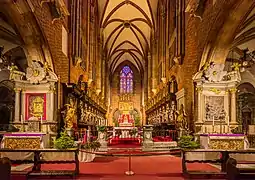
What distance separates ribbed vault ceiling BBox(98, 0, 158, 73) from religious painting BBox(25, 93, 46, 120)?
1760 cm

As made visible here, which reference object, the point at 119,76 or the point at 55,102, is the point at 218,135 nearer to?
the point at 55,102

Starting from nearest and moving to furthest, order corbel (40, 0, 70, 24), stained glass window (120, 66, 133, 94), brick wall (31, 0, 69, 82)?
brick wall (31, 0, 69, 82)
corbel (40, 0, 70, 24)
stained glass window (120, 66, 133, 94)

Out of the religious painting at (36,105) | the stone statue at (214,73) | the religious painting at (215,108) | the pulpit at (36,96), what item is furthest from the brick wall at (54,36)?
the religious painting at (215,108)

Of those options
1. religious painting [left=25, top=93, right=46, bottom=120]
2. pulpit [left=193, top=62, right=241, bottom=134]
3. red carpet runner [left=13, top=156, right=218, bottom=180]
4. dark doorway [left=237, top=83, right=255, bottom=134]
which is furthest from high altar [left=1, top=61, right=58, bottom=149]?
dark doorway [left=237, top=83, right=255, bottom=134]

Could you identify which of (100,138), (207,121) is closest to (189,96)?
(207,121)

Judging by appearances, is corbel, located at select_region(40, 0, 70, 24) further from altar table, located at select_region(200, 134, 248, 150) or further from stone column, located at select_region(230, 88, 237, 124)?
altar table, located at select_region(200, 134, 248, 150)

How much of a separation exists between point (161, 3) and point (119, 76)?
72.6 ft

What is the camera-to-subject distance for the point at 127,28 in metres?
36.6

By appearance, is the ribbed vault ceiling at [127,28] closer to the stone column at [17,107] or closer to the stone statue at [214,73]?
the stone statue at [214,73]

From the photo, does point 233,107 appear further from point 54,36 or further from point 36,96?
point 54,36

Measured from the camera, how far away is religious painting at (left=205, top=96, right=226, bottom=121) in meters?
13.5

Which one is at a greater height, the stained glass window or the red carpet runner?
the stained glass window

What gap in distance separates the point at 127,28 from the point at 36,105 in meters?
24.0

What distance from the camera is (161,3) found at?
1049 inches
